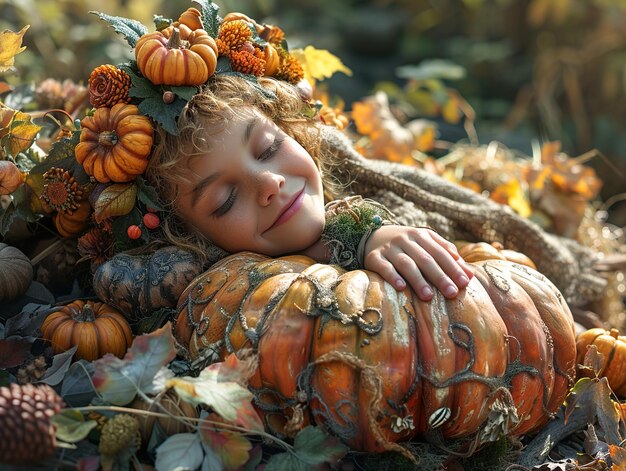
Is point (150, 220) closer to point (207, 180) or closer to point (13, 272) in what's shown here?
point (207, 180)

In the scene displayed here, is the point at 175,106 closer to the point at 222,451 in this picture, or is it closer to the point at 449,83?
the point at 222,451

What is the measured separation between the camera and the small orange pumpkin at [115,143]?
1.91 m

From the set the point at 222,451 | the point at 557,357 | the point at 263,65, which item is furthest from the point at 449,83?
the point at 222,451

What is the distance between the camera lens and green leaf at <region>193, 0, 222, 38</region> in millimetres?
2150

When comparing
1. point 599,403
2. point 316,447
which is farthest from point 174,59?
point 599,403

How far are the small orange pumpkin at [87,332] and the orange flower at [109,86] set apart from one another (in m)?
0.54

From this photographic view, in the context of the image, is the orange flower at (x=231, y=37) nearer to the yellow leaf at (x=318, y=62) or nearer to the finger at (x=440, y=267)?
the yellow leaf at (x=318, y=62)

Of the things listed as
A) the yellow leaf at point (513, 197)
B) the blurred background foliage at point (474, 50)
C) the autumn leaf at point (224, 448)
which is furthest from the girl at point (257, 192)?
the blurred background foliage at point (474, 50)

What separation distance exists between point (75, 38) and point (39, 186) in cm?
270

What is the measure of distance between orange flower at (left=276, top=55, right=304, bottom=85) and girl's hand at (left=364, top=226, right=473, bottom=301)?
0.68 metres

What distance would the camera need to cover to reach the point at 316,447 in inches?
61.2

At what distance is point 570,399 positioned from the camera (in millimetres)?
1921

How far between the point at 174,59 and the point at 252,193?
40 centimetres

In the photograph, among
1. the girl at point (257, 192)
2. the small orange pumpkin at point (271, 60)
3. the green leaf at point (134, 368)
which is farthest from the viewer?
the small orange pumpkin at point (271, 60)
